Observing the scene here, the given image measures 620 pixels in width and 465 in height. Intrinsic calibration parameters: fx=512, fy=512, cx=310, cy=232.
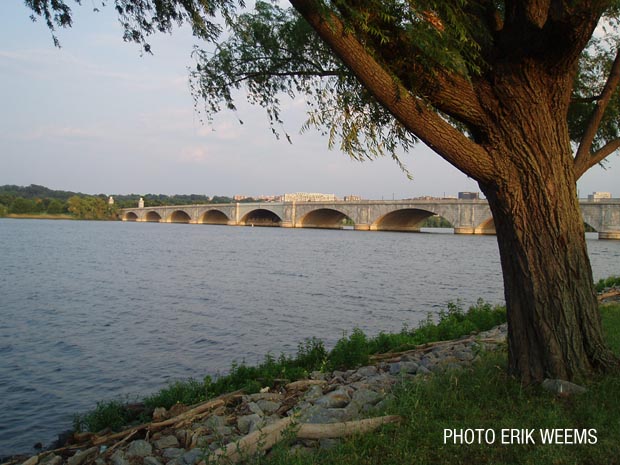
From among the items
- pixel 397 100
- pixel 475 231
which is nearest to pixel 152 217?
pixel 475 231

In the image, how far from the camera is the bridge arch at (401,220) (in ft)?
233

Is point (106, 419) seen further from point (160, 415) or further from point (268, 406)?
point (268, 406)

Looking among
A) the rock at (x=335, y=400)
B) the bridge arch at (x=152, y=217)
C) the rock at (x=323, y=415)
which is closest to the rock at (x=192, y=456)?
the rock at (x=323, y=415)

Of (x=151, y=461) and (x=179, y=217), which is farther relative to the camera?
(x=179, y=217)

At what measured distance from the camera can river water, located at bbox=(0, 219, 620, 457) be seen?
8.45 m

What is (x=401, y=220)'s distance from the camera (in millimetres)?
76750

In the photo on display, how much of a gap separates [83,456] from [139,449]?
0.64 meters

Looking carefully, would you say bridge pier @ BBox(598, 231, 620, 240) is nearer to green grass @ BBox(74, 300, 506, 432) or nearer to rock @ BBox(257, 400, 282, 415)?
→ green grass @ BBox(74, 300, 506, 432)

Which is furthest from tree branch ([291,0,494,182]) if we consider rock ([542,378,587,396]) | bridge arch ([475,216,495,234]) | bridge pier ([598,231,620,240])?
bridge arch ([475,216,495,234])

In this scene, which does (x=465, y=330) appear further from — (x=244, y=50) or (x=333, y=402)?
(x=244, y=50)

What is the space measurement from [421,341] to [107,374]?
5622 mm

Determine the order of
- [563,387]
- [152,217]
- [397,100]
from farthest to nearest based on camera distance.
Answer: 1. [152,217]
2. [563,387]
3. [397,100]

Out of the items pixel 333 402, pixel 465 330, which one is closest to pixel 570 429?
pixel 333 402

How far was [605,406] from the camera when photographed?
4273 mm
